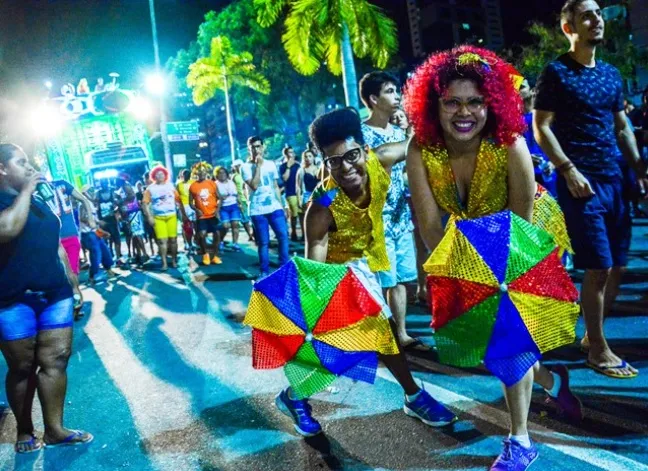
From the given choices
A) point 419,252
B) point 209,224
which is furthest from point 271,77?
point 419,252

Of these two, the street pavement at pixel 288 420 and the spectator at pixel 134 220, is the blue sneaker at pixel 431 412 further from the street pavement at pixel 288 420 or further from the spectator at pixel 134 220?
the spectator at pixel 134 220

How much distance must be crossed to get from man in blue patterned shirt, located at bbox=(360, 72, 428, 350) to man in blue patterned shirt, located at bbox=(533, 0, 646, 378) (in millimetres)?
1278

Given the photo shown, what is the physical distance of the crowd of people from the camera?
2.56 meters

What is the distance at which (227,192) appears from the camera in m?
11.5

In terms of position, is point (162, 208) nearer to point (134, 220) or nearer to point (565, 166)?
point (134, 220)

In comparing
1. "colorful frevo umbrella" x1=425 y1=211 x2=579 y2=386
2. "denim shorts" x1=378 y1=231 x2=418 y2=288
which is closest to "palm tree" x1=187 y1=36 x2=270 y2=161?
"denim shorts" x1=378 y1=231 x2=418 y2=288

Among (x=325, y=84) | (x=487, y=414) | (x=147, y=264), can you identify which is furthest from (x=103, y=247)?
(x=325, y=84)

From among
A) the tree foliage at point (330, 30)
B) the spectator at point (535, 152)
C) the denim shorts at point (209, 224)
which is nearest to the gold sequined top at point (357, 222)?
the spectator at point (535, 152)

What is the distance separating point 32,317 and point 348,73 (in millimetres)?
12092

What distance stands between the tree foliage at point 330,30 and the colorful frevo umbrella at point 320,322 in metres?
12.8

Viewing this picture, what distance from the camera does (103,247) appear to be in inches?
399

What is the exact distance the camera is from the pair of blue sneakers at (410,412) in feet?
10.4

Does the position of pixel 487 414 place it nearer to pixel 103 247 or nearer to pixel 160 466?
pixel 160 466

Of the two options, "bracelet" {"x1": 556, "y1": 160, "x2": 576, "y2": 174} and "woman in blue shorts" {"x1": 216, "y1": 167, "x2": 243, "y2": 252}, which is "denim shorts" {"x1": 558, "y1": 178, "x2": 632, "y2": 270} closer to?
"bracelet" {"x1": 556, "y1": 160, "x2": 576, "y2": 174}
